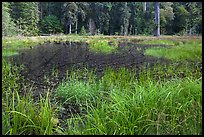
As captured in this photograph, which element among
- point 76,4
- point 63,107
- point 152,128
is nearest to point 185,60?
point 63,107

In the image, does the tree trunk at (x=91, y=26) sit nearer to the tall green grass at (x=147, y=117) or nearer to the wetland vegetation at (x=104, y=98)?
the wetland vegetation at (x=104, y=98)

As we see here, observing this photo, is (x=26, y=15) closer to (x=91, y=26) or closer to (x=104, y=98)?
(x=91, y=26)

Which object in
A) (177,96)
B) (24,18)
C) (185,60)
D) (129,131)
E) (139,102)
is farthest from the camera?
(24,18)

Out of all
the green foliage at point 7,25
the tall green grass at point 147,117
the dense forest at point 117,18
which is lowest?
the tall green grass at point 147,117

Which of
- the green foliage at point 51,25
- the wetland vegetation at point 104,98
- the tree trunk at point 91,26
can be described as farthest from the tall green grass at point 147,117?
the tree trunk at point 91,26

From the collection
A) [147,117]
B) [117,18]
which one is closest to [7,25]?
[117,18]

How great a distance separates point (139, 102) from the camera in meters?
3.03

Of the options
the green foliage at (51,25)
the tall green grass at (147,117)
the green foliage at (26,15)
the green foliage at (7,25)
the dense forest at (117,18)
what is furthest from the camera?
the green foliage at (51,25)

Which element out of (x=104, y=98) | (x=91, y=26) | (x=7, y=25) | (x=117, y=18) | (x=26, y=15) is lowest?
(x=104, y=98)

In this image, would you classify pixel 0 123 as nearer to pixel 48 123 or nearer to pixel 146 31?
pixel 48 123

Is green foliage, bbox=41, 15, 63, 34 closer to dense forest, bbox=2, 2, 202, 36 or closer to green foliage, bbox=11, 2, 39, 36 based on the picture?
dense forest, bbox=2, 2, 202, 36

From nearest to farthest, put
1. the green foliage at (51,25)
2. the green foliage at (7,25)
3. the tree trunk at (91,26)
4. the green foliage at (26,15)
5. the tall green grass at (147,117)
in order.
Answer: the tall green grass at (147,117)
the green foliage at (7,25)
the green foliage at (26,15)
the green foliage at (51,25)
the tree trunk at (91,26)

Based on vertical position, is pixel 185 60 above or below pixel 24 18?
below

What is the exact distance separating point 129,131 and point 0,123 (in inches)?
51.3
